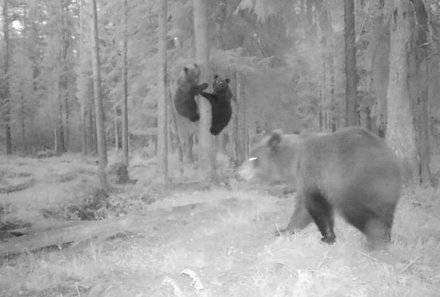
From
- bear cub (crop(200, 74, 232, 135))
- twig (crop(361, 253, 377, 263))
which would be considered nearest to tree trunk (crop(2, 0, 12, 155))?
bear cub (crop(200, 74, 232, 135))

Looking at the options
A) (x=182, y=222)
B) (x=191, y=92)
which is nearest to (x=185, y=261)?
(x=182, y=222)

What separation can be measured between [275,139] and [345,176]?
121cm

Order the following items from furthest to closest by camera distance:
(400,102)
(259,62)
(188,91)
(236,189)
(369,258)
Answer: (259,62), (236,189), (400,102), (188,91), (369,258)

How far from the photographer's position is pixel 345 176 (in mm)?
5008

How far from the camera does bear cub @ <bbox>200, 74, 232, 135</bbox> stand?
26.5ft

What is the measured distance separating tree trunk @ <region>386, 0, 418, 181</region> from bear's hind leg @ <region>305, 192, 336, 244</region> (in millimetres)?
5555

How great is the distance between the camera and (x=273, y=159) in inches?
234

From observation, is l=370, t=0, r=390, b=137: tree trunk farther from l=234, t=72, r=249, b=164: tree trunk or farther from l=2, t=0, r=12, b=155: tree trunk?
l=2, t=0, r=12, b=155: tree trunk

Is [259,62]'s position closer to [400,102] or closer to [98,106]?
[400,102]

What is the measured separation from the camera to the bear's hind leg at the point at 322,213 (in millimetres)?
5359

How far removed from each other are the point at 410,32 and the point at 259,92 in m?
8.14

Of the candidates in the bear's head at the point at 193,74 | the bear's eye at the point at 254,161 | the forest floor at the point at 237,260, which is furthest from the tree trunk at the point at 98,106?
the bear's eye at the point at 254,161

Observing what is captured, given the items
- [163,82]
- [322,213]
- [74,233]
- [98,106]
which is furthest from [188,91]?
[98,106]

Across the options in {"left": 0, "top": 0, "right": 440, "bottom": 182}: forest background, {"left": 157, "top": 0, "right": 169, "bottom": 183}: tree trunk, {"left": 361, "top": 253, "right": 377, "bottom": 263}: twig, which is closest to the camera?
{"left": 361, "top": 253, "right": 377, "bottom": 263}: twig
